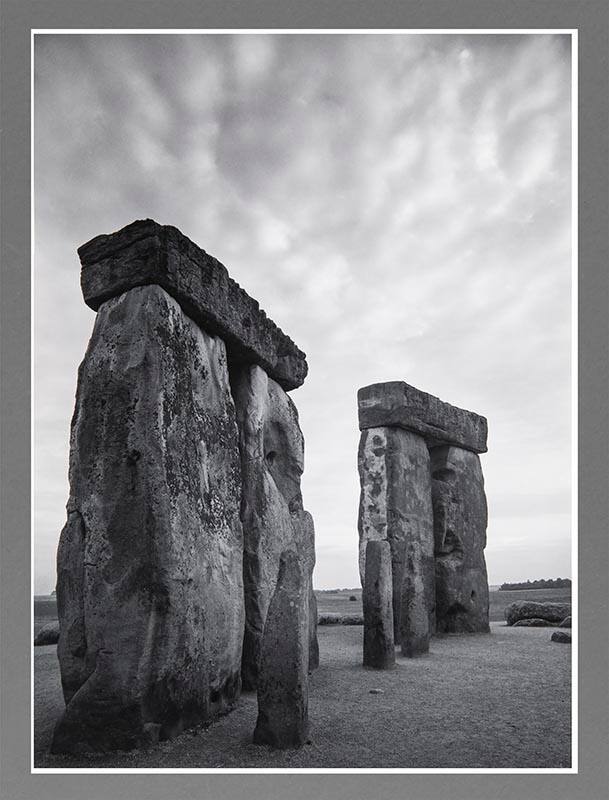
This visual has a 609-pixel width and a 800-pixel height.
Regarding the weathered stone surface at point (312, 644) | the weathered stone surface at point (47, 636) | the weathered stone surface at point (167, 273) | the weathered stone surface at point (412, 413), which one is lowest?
the weathered stone surface at point (47, 636)

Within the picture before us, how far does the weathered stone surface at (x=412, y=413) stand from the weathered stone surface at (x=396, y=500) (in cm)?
17

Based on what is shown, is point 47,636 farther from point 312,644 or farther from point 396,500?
point 396,500

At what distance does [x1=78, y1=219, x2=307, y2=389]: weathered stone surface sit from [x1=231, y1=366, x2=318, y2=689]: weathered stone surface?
0.72 metres

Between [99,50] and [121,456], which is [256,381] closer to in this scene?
[121,456]

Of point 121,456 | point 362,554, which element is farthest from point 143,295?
point 362,554

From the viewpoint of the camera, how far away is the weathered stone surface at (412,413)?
9.66 m

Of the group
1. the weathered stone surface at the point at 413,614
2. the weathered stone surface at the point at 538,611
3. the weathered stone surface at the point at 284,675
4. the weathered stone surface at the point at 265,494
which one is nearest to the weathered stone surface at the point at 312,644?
the weathered stone surface at the point at 265,494

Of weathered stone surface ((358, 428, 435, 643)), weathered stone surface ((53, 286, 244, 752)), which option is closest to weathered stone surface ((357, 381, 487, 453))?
weathered stone surface ((358, 428, 435, 643))

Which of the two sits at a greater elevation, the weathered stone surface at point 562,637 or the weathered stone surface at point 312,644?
the weathered stone surface at point 312,644

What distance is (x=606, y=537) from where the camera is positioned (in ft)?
14.5

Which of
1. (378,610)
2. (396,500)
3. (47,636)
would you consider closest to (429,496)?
(396,500)

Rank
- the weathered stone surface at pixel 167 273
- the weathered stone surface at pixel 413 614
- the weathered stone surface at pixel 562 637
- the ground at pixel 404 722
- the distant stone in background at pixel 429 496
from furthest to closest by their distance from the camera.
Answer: the distant stone in background at pixel 429 496 → the weathered stone surface at pixel 562 637 → the weathered stone surface at pixel 413 614 → the weathered stone surface at pixel 167 273 → the ground at pixel 404 722

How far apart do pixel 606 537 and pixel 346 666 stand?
3.43m

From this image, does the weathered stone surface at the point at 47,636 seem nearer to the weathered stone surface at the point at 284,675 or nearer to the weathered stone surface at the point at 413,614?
the weathered stone surface at the point at 413,614
